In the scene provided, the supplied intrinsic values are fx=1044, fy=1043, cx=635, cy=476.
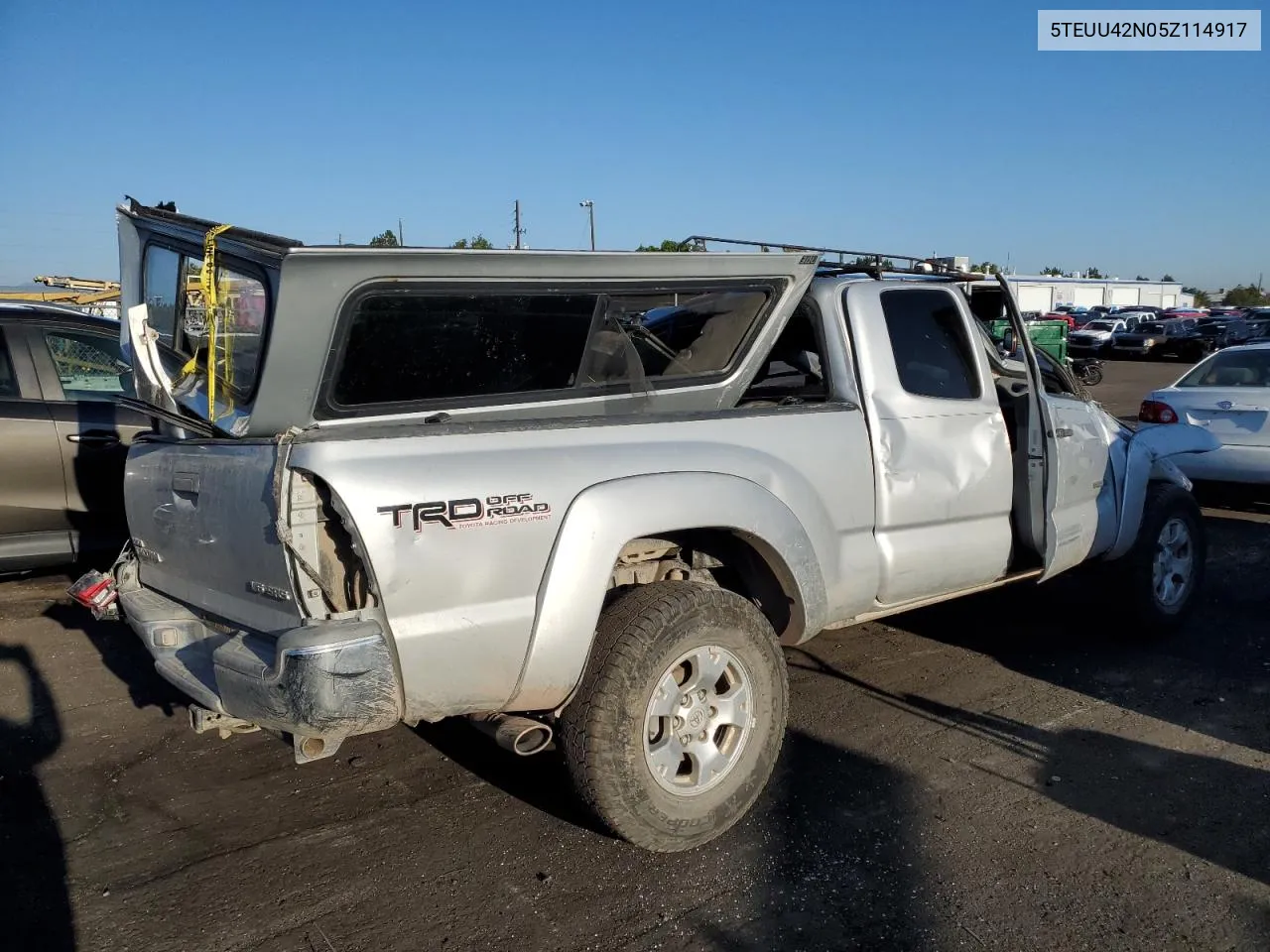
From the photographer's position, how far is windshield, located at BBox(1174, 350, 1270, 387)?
9219 millimetres

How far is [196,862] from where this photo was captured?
3.62 metres

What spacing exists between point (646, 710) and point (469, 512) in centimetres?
93

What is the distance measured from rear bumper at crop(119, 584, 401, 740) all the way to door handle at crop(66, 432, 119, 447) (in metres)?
3.63

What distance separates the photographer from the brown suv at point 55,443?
612 cm

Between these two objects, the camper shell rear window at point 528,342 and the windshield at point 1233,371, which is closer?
the camper shell rear window at point 528,342

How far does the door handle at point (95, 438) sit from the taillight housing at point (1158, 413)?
8.55 m

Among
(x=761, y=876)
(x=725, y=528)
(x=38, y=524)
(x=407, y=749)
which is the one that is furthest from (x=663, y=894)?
(x=38, y=524)

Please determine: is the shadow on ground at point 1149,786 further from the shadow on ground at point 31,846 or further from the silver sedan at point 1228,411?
the silver sedan at point 1228,411

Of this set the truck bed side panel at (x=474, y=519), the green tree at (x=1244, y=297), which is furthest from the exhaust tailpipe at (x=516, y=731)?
the green tree at (x=1244, y=297)

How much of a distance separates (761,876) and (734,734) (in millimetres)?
488

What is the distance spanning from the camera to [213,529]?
11.3ft

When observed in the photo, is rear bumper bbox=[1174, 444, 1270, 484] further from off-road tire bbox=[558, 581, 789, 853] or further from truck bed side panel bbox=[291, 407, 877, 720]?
truck bed side panel bbox=[291, 407, 877, 720]

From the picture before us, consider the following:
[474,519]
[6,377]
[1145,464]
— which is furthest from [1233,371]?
[6,377]

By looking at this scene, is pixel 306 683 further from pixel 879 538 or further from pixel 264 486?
pixel 879 538
